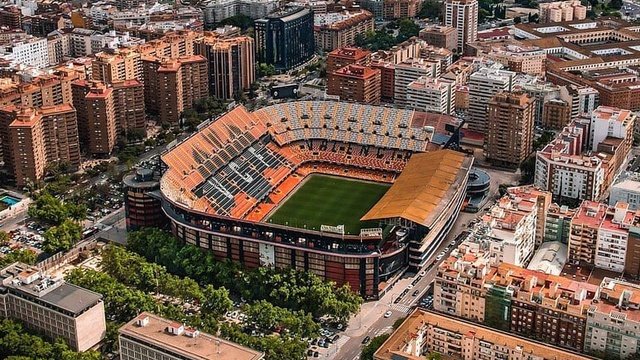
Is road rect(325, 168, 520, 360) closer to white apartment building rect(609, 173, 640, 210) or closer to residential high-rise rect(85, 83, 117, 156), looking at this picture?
white apartment building rect(609, 173, 640, 210)

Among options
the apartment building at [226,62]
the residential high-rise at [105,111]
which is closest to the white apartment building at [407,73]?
the apartment building at [226,62]

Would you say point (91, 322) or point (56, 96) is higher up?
point (56, 96)

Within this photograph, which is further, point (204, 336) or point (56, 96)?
point (56, 96)

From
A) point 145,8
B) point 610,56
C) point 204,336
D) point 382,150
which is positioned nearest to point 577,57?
point 610,56

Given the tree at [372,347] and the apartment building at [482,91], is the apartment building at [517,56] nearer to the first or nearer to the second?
the apartment building at [482,91]

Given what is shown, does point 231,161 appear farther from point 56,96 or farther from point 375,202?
point 56,96

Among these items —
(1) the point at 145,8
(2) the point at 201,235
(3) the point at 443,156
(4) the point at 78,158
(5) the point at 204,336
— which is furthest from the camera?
(1) the point at 145,8

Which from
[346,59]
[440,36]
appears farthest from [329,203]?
[440,36]
